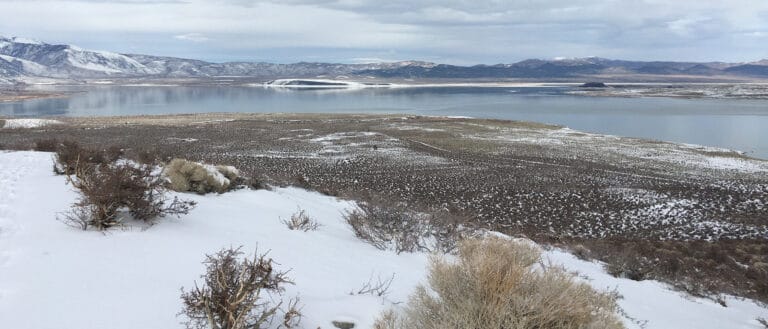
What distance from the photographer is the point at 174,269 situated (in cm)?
487

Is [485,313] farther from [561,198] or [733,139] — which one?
[733,139]

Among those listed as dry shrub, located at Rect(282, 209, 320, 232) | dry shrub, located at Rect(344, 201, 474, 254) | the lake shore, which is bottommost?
the lake shore

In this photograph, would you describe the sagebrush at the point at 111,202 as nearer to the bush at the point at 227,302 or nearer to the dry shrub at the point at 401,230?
the bush at the point at 227,302

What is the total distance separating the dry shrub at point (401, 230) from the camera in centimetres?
799

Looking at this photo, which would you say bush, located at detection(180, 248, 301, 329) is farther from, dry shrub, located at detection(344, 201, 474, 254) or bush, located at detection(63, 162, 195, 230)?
dry shrub, located at detection(344, 201, 474, 254)

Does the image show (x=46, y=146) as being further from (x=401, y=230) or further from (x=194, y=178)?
(x=401, y=230)

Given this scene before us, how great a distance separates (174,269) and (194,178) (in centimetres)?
590

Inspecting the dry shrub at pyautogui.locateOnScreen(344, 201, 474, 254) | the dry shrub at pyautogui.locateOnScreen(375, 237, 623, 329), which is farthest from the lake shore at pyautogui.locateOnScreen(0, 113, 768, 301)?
the dry shrub at pyautogui.locateOnScreen(375, 237, 623, 329)

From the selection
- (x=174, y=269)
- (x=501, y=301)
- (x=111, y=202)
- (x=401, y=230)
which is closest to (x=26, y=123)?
(x=111, y=202)

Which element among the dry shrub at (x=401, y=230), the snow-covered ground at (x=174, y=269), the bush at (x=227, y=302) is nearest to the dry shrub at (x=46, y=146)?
the snow-covered ground at (x=174, y=269)

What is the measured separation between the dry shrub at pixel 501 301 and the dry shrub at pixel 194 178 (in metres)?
7.31

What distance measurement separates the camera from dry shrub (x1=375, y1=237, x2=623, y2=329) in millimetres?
3619

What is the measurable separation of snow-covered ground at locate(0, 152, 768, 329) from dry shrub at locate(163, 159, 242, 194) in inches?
33.8

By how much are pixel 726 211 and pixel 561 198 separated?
218 inches
